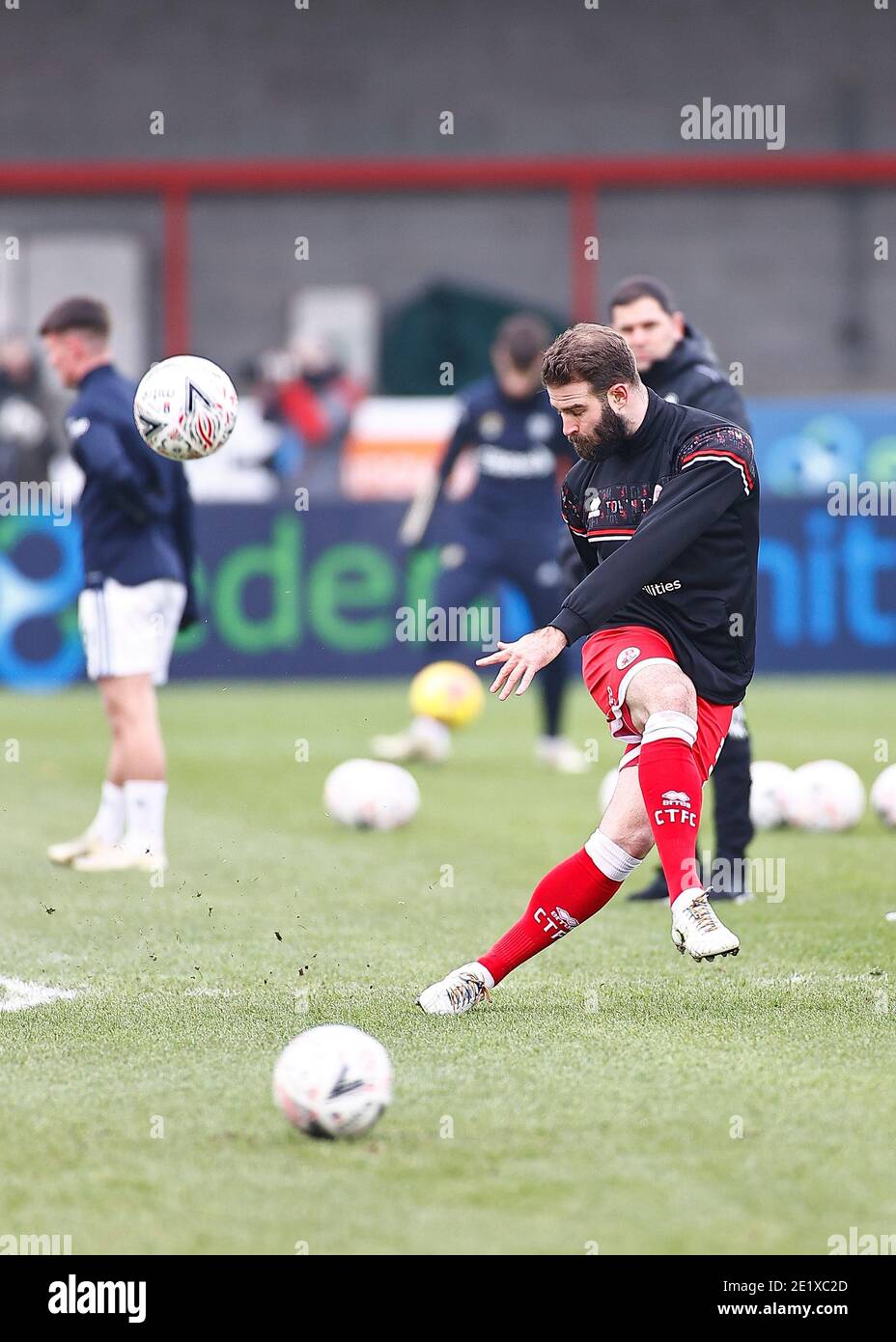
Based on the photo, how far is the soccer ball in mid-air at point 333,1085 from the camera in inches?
169

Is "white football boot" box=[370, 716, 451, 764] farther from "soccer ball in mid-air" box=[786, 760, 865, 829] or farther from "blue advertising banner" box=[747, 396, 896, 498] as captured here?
"blue advertising banner" box=[747, 396, 896, 498]

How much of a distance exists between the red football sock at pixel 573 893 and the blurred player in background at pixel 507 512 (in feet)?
20.1

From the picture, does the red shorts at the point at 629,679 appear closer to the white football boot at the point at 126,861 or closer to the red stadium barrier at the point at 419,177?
the white football boot at the point at 126,861

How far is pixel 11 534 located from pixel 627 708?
33.5 ft

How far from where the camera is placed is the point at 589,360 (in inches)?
207

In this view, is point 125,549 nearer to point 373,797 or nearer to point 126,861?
point 126,861

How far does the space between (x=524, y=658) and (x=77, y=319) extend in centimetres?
357

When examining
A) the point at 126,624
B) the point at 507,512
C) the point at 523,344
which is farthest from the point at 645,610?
the point at 507,512

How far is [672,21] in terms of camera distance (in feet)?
80.1

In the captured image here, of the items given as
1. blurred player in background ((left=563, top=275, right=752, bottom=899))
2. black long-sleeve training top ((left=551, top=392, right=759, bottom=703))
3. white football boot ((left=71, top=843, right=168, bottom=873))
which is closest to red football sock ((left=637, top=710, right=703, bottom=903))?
black long-sleeve training top ((left=551, top=392, right=759, bottom=703))

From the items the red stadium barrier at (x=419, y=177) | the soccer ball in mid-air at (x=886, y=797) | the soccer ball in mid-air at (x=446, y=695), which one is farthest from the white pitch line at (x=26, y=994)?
A: the red stadium barrier at (x=419, y=177)

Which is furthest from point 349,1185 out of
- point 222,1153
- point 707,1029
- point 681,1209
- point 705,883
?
point 705,883

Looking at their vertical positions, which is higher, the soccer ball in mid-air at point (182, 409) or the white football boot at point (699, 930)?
the soccer ball in mid-air at point (182, 409)

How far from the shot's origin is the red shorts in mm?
5473
